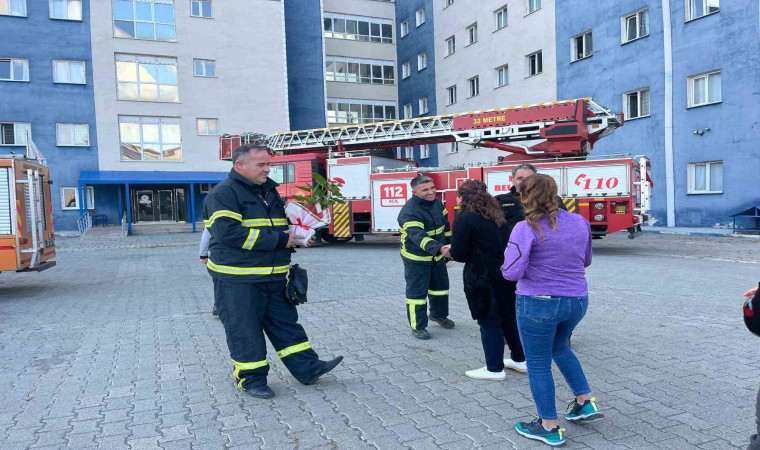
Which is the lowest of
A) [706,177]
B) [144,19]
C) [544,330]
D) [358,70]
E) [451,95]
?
[544,330]

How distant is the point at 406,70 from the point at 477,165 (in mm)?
23406

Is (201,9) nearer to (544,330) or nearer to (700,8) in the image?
(700,8)

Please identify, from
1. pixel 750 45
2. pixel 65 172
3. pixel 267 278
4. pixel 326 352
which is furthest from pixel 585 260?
pixel 65 172

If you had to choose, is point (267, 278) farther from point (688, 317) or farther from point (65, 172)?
point (65, 172)

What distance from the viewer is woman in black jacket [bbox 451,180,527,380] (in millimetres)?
4141

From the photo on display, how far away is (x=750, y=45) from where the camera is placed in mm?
16969

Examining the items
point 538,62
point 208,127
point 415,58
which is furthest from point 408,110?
point 208,127

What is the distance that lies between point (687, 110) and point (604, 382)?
18.0 metres

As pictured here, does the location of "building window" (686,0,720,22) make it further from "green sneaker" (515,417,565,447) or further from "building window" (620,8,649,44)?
"green sneaker" (515,417,565,447)

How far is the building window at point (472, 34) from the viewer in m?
28.7

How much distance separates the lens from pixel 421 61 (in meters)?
34.4

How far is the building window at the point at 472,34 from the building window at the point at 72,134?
19.7m

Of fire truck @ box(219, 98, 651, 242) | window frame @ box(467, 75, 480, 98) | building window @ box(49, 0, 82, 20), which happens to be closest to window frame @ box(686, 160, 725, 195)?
fire truck @ box(219, 98, 651, 242)

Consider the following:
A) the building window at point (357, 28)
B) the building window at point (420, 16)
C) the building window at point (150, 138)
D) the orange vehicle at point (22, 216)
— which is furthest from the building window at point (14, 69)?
the building window at point (420, 16)
